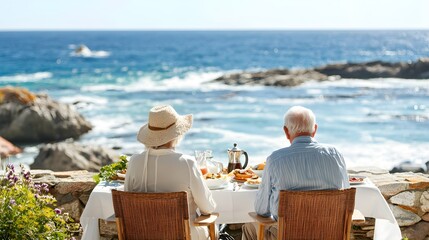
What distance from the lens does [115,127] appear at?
19.3m

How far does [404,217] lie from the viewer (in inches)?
198

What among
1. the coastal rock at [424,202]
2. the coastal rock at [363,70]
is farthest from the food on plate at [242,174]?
the coastal rock at [363,70]

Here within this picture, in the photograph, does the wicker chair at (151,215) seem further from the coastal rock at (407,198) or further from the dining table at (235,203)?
the coastal rock at (407,198)

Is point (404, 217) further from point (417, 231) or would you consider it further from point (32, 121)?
point (32, 121)

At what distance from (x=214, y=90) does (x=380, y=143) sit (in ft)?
42.3

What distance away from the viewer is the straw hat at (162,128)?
3.80m

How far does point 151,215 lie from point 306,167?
0.87m

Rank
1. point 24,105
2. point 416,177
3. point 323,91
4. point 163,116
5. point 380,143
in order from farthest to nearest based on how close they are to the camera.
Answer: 1. point 323,91
2. point 24,105
3. point 380,143
4. point 416,177
5. point 163,116

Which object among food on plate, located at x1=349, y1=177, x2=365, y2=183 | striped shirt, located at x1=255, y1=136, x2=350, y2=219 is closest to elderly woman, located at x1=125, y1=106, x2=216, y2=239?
striped shirt, located at x1=255, y1=136, x2=350, y2=219

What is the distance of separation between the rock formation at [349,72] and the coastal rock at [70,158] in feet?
61.7

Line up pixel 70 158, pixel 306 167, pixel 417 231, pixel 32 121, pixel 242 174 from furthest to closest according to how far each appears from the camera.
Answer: pixel 32 121
pixel 70 158
pixel 417 231
pixel 242 174
pixel 306 167

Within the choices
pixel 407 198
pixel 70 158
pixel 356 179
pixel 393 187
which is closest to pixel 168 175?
pixel 356 179

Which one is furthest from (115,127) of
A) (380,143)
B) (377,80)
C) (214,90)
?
(377,80)

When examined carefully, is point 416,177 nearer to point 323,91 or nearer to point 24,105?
point 24,105
